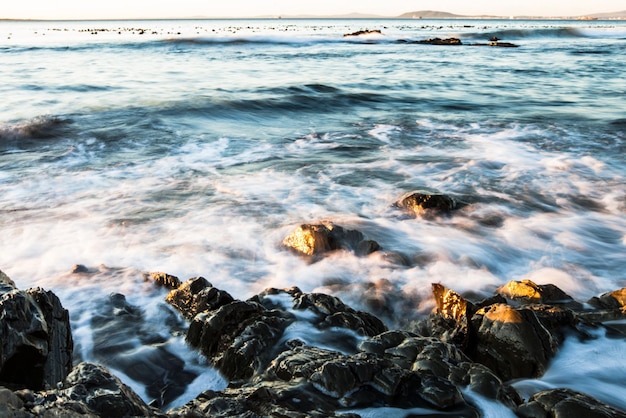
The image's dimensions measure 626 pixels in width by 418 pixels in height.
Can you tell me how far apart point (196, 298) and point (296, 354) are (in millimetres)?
1271

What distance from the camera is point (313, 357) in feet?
8.49

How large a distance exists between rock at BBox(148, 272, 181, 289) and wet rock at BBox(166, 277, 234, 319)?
229 mm

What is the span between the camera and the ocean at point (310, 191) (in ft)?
14.4

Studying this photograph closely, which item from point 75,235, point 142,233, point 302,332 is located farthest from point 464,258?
point 75,235

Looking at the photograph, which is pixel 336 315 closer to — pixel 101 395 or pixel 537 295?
pixel 537 295

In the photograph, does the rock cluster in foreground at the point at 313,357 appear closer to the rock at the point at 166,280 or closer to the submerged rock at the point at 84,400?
the submerged rock at the point at 84,400

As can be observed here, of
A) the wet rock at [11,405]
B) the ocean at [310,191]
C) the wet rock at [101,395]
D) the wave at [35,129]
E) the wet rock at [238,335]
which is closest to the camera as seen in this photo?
the wet rock at [11,405]

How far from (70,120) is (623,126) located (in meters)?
11.7

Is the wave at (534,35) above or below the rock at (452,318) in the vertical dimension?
above

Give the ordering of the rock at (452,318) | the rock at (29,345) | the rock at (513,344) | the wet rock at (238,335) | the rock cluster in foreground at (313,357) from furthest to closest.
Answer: the rock at (452,318) → the rock at (513,344) → the wet rock at (238,335) → the rock at (29,345) → the rock cluster in foreground at (313,357)

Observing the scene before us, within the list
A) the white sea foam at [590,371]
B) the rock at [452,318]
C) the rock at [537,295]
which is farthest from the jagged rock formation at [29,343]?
the rock at [537,295]

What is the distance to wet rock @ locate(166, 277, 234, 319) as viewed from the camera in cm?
354

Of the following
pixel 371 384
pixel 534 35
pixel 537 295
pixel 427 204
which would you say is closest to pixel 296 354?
pixel 371 384

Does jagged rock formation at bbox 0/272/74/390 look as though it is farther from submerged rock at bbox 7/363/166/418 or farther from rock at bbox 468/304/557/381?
rock at bbox 468/304/557/381
